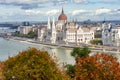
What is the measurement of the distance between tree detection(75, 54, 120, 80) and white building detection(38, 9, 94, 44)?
34.1 metres

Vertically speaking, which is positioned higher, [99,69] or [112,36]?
[99,69]

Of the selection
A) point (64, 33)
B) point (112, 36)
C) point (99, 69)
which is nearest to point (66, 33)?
point (64, 33)

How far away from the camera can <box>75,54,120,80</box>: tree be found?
787cm

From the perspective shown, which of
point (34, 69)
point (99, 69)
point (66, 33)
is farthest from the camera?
point (66, 33)

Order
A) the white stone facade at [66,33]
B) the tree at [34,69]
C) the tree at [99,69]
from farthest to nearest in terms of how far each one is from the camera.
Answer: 1. the white stone facade at [66,33]
2. the tree at [99,69]
3. the tree at [34,69]

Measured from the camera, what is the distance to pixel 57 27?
159 feet

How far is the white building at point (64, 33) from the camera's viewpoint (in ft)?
143

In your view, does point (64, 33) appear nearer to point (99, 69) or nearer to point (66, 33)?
point (66, 33)

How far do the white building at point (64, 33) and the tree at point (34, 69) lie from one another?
3530 centimetres

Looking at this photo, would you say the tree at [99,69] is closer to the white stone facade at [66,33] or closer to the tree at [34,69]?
the tree at [34,69]

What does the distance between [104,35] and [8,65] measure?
32623 mm

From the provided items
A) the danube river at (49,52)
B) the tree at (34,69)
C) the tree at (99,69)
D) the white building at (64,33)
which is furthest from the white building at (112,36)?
the tree at (34,69)

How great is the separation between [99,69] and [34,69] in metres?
1.64

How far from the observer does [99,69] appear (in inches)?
315
